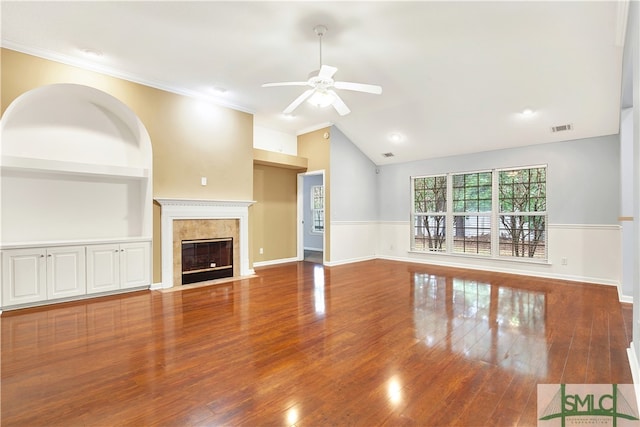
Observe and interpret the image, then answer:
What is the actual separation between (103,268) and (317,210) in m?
5.80

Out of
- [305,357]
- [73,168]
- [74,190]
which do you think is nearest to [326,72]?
[305,357]

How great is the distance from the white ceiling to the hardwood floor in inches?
112

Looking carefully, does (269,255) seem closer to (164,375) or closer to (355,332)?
(355,332)

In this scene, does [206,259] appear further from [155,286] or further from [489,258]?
[489,258]

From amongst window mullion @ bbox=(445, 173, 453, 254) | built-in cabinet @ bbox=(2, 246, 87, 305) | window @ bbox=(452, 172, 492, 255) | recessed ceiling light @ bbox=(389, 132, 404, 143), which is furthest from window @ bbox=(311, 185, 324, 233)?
A: built-in cabinet @ bbox=(2, 246, 87, 305)

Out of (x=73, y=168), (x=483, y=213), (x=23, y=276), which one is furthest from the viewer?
(x=483, y=213)

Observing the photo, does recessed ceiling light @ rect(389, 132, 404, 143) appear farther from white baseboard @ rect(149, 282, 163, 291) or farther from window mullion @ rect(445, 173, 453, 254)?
white baseboard @ rect(149, 282, 163, 291)

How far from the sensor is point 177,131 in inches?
189

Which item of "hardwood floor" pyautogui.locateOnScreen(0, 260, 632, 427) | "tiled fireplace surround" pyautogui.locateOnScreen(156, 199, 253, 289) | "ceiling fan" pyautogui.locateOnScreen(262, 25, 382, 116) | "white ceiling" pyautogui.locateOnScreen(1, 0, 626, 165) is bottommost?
"hardwood floor" pyautogui.locateOnScreen(0, 260, 632, 427)

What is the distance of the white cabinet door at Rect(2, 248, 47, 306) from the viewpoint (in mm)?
3455

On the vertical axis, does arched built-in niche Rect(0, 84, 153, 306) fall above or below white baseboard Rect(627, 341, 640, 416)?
above

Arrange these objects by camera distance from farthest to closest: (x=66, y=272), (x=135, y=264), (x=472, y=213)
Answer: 1. (x=472, y=213)
2. (x=135, y=264)
3. (x=66, y=272)

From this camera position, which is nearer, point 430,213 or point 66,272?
point 66,272

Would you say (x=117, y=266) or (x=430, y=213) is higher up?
(x=430, y=213)
